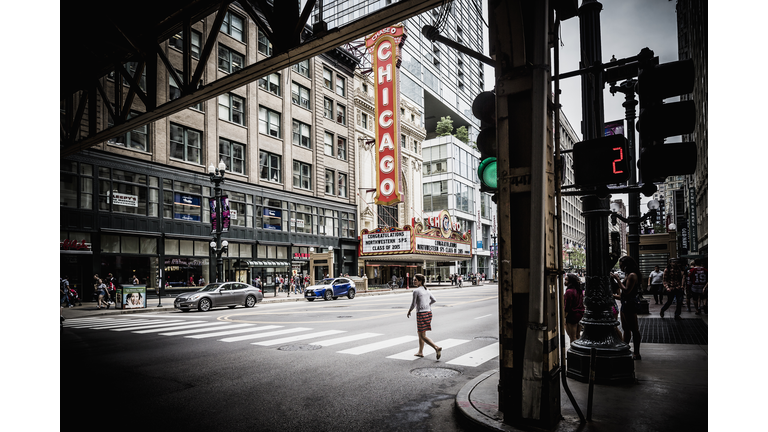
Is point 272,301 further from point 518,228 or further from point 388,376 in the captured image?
point 518,228

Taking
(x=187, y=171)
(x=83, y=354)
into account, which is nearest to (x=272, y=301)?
(x=187, y=171)

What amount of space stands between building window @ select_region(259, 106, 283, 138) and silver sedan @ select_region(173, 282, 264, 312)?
17251 mm

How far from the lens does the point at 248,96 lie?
1419 inches

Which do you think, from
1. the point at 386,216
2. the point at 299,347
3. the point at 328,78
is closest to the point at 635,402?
the point at 299,347

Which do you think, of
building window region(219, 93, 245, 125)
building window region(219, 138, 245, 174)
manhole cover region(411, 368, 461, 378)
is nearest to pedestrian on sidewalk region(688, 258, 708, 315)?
manhole cover region(411, 368, 461, 378)

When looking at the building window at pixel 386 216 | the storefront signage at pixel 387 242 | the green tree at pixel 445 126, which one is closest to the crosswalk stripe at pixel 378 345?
the storefront signage at pixel 387 242

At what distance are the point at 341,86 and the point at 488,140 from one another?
139 ft

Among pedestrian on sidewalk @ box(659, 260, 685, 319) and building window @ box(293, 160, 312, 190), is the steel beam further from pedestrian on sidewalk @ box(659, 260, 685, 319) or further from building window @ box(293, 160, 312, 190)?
building window @ box(293, 160, 312, 190)

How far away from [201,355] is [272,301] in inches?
739

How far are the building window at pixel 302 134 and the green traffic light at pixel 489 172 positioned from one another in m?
36.0

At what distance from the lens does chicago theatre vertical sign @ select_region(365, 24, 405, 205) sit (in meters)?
39.0

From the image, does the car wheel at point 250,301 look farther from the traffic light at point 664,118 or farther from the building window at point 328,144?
the traffic light at point 664,118

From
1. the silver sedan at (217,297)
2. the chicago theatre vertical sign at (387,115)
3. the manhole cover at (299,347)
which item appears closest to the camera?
the manhole cover at (299,347)

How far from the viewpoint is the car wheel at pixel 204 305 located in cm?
2169
